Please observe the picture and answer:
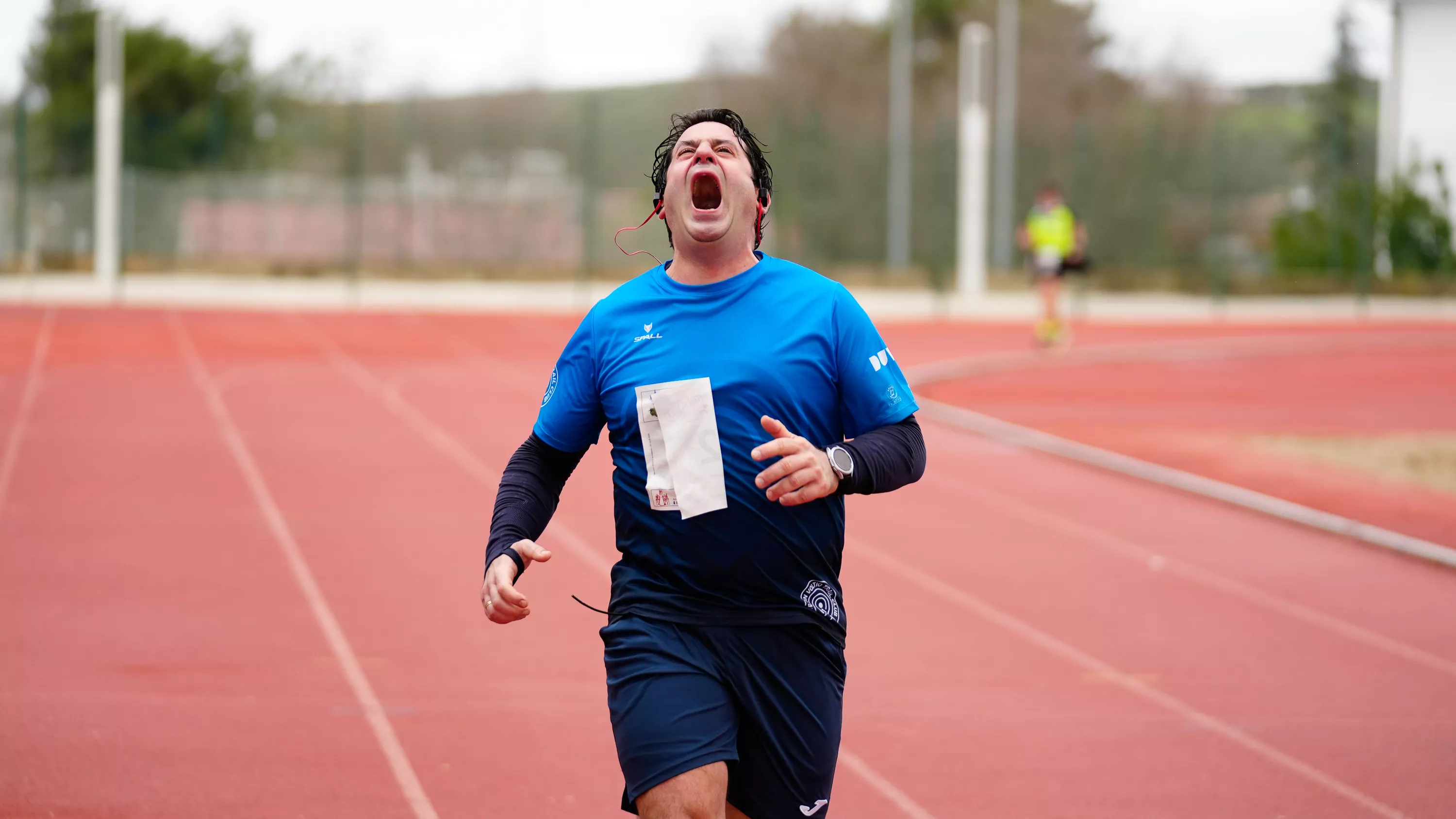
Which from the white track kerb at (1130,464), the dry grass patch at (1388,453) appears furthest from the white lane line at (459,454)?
the dry grass patch at (1388,453)

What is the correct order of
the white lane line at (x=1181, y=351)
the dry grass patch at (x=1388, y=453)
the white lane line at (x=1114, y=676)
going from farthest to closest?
the white lane line at (x=1181, y=351) → the dry grass patch at (x=1388, y=453) → the white lane line at (x=1114, y=676)

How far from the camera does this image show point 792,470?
277 cm

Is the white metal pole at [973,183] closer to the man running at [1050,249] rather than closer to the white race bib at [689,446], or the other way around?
the man running at [1050,249]

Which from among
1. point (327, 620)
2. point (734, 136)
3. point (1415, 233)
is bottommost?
point (327, 620)

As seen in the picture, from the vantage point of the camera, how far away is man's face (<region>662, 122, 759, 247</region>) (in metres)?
3.01

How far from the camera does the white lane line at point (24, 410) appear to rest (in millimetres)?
10438

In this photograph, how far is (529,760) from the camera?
529 cm

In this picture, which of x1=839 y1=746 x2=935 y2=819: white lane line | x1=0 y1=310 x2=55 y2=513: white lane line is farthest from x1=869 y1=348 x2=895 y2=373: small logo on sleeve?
x1=0 y1=310 x2=55 y2=513: white lane line

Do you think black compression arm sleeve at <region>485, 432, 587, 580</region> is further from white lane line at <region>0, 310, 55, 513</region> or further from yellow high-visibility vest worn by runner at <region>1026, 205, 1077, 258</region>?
yellow high-visibility vest worn by runner at <region>1026, 205, 1077, 258</region>

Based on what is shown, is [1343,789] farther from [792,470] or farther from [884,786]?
[792,470]

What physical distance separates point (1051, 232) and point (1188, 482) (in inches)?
435

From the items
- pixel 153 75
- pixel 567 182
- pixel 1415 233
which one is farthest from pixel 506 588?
pixel 153 75

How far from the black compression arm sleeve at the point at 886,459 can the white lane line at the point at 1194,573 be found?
4387mm

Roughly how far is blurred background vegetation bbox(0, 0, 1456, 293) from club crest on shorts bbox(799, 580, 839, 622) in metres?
27.6
